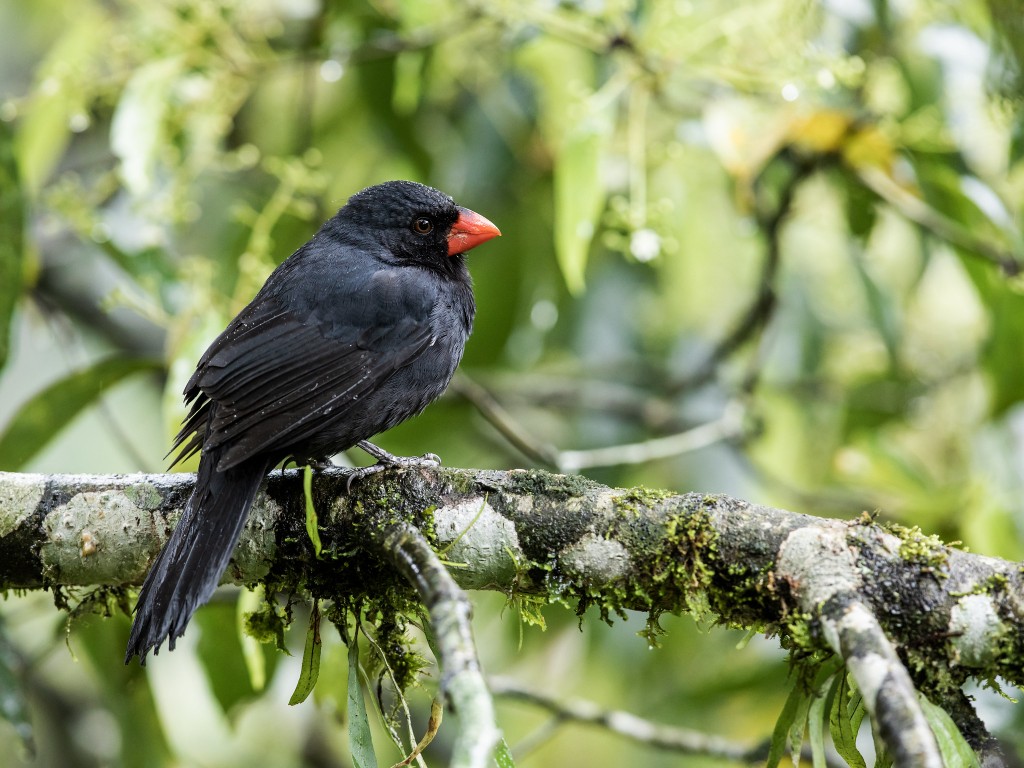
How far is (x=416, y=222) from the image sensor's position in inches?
147

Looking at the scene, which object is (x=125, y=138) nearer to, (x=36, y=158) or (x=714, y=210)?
(x=36, y=158)

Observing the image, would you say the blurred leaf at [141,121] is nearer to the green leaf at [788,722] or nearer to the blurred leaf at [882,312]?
the green leaf at [788,722]

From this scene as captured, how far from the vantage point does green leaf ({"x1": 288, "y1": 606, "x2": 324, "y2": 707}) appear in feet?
7.31

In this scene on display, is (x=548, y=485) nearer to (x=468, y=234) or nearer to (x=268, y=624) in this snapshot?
(x=268, y=624)

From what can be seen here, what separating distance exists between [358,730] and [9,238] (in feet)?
6.71

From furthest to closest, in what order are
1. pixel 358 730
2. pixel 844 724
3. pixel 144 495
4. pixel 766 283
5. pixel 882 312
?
pixel 766 283 < pixel 882 312 < pixel 144 495 < pixel 358 730 < pixel 844 724

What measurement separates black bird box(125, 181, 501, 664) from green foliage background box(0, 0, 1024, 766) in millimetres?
225

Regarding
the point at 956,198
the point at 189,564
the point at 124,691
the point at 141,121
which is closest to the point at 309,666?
the point at 189,564

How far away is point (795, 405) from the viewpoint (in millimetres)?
4875

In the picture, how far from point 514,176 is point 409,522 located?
114 inches

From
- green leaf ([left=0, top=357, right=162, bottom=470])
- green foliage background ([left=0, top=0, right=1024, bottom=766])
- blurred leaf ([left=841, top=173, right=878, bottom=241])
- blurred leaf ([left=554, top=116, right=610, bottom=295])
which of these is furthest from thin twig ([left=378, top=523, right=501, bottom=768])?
blurred leaf ([left=841, top=173, right=878, bottom=241])

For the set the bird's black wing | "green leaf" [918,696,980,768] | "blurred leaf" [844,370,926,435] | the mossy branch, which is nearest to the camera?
"green leaf" [918,696,980,768]

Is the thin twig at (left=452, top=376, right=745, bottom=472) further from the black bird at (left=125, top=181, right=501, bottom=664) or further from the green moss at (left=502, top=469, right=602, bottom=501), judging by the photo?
the green moss at (left=502, top=469, right=602, bottom=501)

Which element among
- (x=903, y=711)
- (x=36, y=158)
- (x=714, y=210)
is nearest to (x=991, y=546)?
(x=714, y=210)
